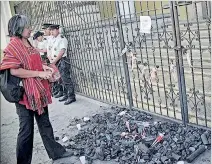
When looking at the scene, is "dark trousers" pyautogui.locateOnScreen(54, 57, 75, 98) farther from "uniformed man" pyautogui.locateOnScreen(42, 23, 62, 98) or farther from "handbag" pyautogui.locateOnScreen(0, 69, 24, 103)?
"handbag" pyautogui.locateOnScreen(0, 69, 24, 103)

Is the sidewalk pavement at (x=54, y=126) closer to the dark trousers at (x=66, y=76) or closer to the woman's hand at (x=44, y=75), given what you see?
the dark trousers at (x=66, y=76)

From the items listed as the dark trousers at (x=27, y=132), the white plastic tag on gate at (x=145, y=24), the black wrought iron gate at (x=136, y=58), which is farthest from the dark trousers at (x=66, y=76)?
the dark trousers at (x=27, y=132)

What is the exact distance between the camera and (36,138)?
5.85 m

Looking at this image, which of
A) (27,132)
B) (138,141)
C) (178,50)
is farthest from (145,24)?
(27,132)

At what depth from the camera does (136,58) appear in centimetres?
579

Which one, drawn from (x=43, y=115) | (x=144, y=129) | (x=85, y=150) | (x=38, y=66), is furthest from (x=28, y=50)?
(x=144, y=129)

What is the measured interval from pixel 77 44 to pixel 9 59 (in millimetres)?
3917

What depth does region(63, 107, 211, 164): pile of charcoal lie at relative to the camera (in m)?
4.18

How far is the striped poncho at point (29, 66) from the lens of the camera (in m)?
3.90

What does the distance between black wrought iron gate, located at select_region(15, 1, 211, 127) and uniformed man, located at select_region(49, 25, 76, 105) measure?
A: 365 millimetres

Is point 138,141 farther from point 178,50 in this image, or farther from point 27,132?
point 27,132

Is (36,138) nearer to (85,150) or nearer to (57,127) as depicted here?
(57,127)

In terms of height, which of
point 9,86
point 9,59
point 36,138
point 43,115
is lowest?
point 36,138

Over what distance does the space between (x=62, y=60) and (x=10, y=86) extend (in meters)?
3.80
